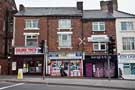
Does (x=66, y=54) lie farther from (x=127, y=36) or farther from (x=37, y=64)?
(x=127, y=36)

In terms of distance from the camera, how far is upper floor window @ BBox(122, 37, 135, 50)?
161 feet

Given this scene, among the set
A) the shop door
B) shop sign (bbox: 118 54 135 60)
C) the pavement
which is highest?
shop sign (bbox: 118 54 135 60)

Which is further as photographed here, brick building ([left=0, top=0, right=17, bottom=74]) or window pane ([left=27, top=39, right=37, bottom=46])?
brick building ([left=0, top=0, right=17, bottom=74])

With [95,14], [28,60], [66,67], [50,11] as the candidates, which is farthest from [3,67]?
[95,14]

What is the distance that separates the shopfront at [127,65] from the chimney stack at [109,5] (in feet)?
27.0

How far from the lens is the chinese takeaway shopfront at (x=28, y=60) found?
159ft

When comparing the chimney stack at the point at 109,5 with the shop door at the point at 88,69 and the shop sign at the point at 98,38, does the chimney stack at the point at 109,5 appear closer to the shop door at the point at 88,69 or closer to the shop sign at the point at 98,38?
the shop sign at the point at 98,38

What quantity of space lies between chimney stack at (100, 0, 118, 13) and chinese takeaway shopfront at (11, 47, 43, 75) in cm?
1381

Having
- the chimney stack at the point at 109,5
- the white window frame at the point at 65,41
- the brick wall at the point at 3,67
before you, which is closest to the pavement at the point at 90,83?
the brick wall at the point at 3,67

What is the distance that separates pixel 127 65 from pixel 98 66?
4.44m

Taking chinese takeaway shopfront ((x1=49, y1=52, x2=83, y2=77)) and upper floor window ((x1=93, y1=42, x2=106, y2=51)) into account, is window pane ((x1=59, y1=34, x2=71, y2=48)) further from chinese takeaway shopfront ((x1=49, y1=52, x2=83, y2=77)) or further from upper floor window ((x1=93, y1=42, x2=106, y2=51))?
upper floor window ((x1=93, y1=42, x2=106, y2=51))

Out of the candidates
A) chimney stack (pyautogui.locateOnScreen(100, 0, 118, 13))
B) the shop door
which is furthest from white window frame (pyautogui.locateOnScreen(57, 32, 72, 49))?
chimney stack (pyautogui.locateOnScreen(100, 0, 118, 13))

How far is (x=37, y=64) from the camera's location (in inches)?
1921

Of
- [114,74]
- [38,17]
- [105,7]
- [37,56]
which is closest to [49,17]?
[38,17]
